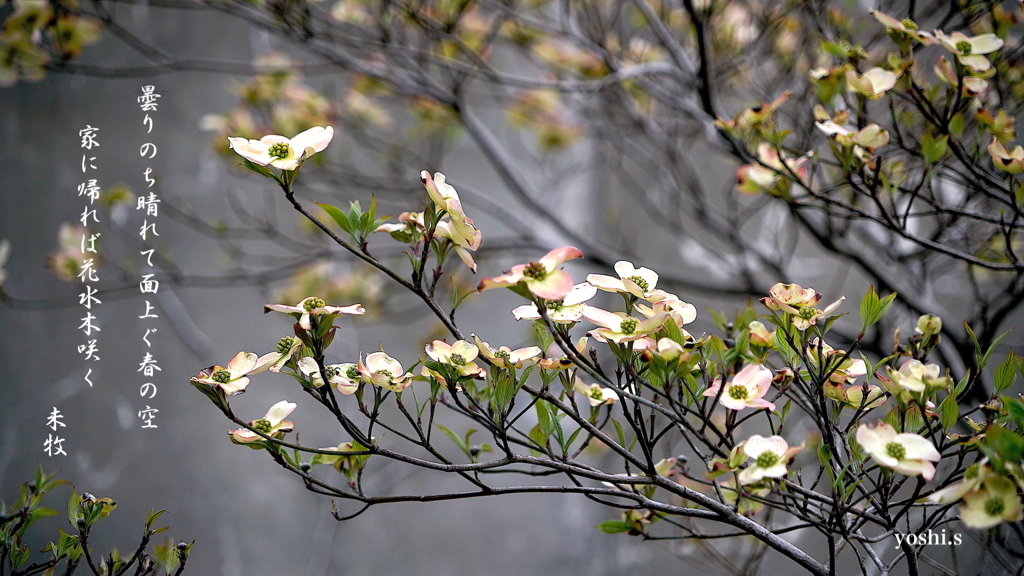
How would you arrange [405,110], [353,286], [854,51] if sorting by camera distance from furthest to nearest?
[405,110], [353,286], [854,51]

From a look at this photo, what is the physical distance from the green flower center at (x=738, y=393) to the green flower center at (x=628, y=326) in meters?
0.09

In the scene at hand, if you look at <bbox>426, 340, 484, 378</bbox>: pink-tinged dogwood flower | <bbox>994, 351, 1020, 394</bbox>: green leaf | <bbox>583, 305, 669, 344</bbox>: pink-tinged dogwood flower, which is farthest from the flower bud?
<bbox>426, 340, 484, 378</bbox>: pink-tinged dogwood flower

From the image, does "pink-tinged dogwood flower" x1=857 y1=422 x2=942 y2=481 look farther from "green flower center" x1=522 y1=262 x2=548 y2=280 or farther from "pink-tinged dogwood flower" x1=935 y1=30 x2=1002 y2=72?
"pink-tinged dogwood flower" x1=935 y1=30 x2=1002 y2=72

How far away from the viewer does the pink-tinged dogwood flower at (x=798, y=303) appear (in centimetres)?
47

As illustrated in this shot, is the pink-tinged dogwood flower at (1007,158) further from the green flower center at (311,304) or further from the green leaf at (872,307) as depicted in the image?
the green flower center at (311,304)

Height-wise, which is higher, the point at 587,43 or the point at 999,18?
the point at 587,43

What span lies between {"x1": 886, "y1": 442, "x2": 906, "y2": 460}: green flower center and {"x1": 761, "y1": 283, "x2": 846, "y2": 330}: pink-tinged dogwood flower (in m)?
0.10

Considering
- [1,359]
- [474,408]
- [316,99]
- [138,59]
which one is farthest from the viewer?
[316,99]

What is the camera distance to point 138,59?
102 cm

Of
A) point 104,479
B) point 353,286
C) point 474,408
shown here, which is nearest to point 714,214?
point 353,286

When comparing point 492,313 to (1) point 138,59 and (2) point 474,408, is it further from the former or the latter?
(2) point 474,408

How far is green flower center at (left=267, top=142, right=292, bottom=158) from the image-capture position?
1.54 feet

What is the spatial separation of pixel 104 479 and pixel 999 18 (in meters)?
1.30

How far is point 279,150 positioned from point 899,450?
50 centimetres
